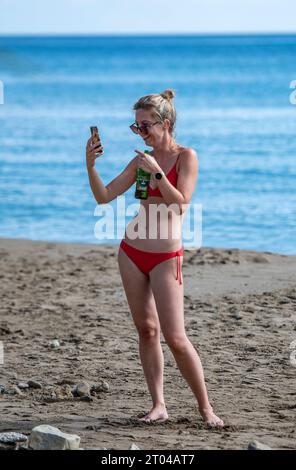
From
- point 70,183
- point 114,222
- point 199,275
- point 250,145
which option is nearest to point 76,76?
point 250,145

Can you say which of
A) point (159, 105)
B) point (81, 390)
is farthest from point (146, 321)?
point (159, 105)

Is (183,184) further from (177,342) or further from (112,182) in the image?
(177,342)

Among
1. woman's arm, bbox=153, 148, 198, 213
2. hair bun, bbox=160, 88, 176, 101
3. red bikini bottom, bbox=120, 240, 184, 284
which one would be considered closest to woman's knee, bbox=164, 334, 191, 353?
red bikini bottom, bbox=120, 240, 184, 284

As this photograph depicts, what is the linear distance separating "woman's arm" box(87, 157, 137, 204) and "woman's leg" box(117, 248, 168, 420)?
0.33 meters

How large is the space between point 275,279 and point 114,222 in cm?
592

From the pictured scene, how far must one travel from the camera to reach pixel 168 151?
639 centimetres

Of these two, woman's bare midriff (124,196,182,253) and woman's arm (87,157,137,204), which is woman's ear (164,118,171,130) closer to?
woman's arm (87,157,137,204)

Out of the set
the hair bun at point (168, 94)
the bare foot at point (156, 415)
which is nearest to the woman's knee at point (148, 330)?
the bare foot at point (156, 415)

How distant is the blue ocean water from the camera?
17.2 metres

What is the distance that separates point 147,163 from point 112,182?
44 centimetres

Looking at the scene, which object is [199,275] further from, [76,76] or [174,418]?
[76,76]

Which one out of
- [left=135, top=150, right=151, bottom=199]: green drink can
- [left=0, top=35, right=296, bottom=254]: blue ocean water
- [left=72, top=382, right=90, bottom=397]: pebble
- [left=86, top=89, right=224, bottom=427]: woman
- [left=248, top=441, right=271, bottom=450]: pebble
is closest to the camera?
[left=248, top=441, right=271, bottom=450]: pebble

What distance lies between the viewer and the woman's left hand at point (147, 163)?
6.05m

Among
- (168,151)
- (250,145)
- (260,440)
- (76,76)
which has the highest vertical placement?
(76,76)
